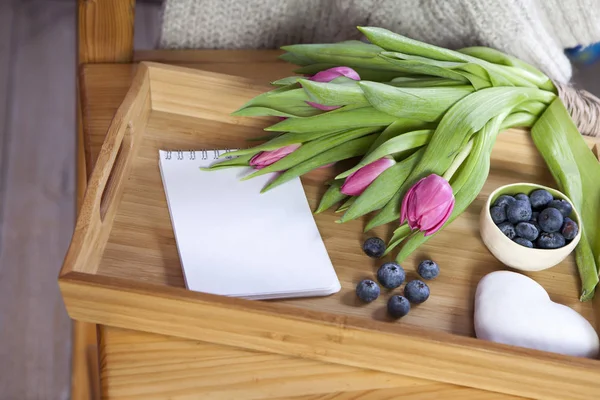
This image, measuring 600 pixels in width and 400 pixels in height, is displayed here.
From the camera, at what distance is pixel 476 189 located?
31.3 inches

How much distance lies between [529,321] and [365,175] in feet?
0.73

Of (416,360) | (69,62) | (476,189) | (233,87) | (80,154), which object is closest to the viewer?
(416,360)

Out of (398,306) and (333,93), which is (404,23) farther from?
(398,306)

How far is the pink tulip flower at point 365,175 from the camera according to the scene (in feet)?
2.55

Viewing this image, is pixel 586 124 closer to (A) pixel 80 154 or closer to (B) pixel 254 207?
(B) pixel 254 207

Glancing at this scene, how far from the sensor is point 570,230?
77 centimetres

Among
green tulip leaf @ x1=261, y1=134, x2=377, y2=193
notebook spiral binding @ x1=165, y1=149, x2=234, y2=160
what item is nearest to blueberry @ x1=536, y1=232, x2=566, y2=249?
green tulip leaf @ x1=261, y1=134, x2=377, y2=193

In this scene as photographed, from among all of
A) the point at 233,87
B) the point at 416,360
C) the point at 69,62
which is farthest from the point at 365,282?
the point at 69,62

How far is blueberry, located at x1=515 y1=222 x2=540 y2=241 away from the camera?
0.77 meters

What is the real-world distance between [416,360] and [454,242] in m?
0.20

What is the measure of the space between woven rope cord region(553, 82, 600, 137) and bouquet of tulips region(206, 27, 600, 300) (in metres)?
0.03

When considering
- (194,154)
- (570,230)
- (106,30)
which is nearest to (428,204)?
(570,230)

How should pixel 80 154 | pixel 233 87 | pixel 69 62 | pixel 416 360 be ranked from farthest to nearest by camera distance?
pixel 69 62, pixel 80 154, pixel 233 87, pixel 416 360

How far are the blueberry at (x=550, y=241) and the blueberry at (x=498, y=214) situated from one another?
0.15 feet
